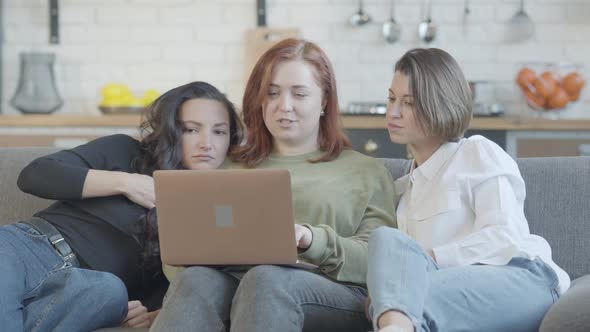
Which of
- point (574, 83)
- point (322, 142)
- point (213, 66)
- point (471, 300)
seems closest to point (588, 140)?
point (574, 83)

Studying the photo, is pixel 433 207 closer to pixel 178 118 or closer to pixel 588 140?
pixel 178 118

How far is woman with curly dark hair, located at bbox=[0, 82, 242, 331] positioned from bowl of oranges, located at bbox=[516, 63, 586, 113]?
85.5 inches

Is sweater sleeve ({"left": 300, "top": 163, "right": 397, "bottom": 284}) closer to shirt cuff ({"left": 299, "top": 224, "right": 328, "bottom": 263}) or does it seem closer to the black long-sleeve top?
shirt cuff ({"left": 299, "top": 224, "right": 328, "bottom": 263})

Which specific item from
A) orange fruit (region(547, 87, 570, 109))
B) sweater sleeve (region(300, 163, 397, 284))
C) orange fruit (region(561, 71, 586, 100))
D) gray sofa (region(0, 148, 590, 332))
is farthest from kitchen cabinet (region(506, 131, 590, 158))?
sweater sleeve (region(300, 163, 397, 284))

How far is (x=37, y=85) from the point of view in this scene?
15.0ft

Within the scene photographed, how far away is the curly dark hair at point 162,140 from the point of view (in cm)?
233

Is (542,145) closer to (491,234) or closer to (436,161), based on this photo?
(436,161)

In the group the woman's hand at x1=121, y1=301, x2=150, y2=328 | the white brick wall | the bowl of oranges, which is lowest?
the woman's hand at x1=121, y1=301, x2=150, y2=328

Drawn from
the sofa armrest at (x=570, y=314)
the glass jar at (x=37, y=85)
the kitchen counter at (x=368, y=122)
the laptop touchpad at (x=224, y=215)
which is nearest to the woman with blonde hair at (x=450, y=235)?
the sofa armrest at (x=570, y=314)

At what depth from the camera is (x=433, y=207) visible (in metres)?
2.19

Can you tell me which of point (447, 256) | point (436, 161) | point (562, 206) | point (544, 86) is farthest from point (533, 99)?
point (447, 256)

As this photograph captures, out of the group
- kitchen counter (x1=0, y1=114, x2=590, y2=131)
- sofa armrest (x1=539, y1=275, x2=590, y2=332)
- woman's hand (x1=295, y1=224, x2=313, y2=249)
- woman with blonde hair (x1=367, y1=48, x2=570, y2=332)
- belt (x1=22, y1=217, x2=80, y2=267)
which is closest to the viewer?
sofa armrest (x1=539, y1=275, x2=590, y2=332)

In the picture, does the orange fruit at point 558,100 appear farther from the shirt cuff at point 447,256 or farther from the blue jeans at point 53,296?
the blue jeans at point 53,296

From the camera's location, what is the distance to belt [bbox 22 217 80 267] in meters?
2.31
